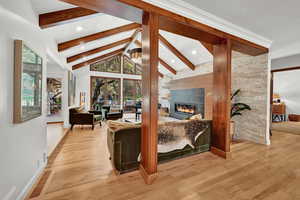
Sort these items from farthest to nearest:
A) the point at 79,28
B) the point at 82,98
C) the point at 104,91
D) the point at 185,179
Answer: the point at 104,91
the point at 82,98
the point at 79,28
the point at 185,179

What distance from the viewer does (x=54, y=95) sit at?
6426 mm

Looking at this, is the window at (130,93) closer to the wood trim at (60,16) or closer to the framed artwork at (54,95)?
the framed artwork at (54,95)

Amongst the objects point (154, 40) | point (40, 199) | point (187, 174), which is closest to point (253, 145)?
point (187, 174)

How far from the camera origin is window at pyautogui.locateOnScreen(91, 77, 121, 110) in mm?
7602

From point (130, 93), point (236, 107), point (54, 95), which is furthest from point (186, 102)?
point (54, 95)

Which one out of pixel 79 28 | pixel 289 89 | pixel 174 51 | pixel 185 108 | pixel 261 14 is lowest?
pixel 185 108

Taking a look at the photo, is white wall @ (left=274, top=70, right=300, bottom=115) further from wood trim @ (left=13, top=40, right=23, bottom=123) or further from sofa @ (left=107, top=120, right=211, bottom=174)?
wood trim @ (left=13, top=40, right=23, bottom=123)

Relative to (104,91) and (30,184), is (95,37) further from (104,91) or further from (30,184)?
(104,91)

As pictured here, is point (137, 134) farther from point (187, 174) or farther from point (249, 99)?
point (249, 99)

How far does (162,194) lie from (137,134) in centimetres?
90

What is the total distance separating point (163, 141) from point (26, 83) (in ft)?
7.19

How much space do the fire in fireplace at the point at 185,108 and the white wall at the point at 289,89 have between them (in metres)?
5.49

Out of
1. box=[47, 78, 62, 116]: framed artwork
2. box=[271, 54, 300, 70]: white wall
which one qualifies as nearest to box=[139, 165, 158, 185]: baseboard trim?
box=[271, 54, 300, 70]: white wall

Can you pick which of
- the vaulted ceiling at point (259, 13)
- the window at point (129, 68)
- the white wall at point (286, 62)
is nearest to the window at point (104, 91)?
the window at point (129, 68)
